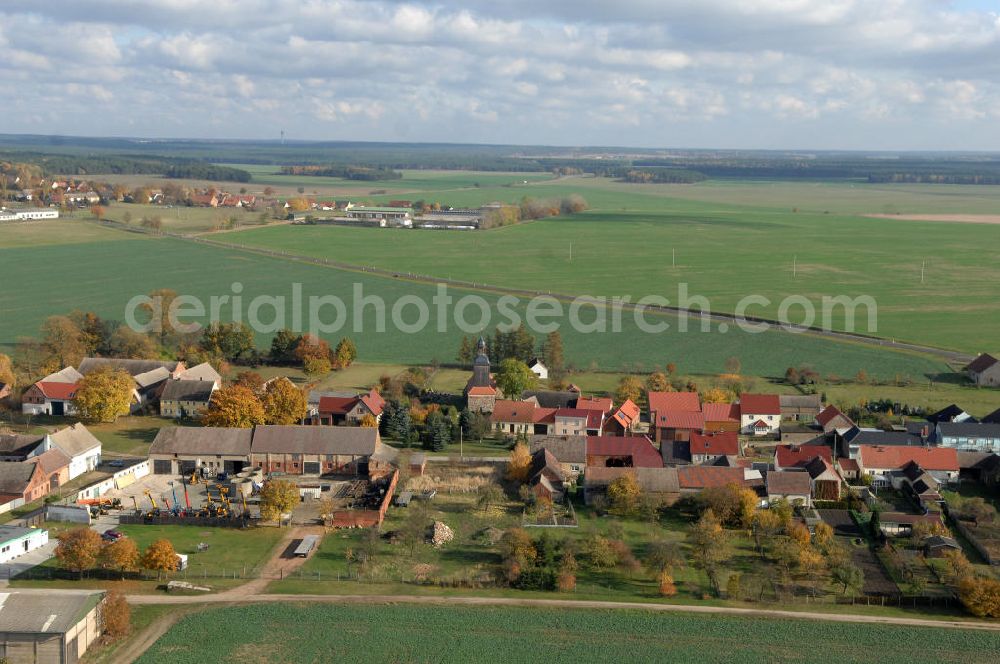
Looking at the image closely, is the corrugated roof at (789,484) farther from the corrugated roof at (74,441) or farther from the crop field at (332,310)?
the corrugated roof at (74,441)

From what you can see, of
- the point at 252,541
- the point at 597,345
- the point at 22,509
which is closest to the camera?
the point at 252,541

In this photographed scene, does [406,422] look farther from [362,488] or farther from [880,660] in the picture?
[880,660]

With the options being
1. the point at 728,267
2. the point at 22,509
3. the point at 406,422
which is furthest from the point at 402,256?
the point at 22,509

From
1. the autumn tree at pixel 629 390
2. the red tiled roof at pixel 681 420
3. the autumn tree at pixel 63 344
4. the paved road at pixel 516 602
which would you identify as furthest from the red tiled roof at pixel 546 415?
the autumn tree at pixel 63 344

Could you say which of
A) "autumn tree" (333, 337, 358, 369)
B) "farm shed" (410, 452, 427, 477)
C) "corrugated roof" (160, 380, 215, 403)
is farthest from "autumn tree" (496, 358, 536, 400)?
"corrugated roof" (160, 380, 215, 403)

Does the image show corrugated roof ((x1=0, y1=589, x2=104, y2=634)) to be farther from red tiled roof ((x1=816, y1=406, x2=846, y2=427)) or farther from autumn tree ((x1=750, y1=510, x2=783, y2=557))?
red tiled roof ((x1=816, y1=406, x2=846, y2=427))

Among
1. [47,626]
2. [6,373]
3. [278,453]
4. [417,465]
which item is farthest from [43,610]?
[6,373]
